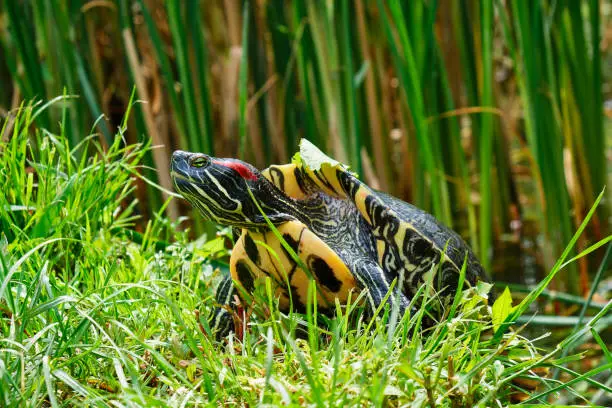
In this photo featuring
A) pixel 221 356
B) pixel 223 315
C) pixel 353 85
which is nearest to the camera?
pixel 221 356

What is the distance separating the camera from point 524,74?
2.08 meters

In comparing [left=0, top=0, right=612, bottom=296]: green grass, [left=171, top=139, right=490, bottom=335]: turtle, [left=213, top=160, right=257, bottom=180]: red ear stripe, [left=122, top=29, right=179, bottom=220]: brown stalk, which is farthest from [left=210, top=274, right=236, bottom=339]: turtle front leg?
[left=122, top=29, right=179, bottom=220]: brown stalk

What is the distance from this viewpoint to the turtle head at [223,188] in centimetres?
114

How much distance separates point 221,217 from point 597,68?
59.3 inches

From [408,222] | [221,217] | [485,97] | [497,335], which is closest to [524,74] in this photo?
[485,97]

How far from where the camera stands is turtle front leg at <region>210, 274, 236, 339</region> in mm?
1094

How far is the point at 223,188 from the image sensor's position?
1139 mm

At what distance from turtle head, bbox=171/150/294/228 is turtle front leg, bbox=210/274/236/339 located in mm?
95

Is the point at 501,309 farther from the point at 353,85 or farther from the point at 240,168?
the point at 353,85

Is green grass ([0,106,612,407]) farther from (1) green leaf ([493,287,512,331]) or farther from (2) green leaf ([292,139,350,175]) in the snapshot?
(2) green leaf ([292,139,350,175])

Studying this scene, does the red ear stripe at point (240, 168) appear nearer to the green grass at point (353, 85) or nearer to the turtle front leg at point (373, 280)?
the turtle front leg at point (373, 280)

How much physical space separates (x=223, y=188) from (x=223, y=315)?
0.18m

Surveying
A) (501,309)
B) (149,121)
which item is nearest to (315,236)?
(501,309)

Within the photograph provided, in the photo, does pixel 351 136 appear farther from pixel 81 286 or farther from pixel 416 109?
pixel 81 286
